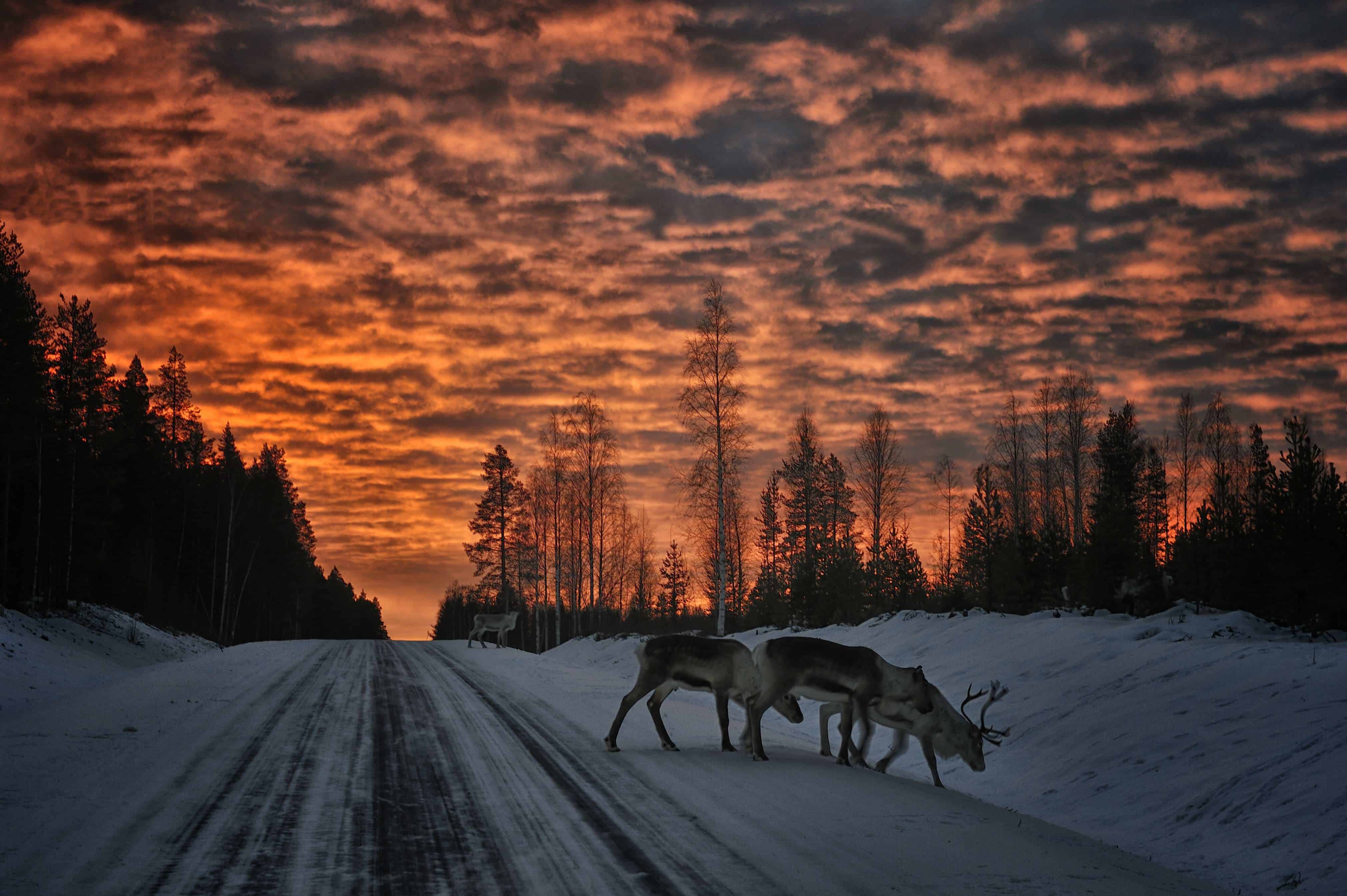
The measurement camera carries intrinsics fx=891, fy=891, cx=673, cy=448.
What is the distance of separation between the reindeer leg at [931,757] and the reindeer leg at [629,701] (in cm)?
357

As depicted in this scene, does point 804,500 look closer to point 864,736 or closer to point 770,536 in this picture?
point 770,536

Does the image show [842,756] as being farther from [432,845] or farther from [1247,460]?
[1247,460]

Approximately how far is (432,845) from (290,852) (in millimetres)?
1010

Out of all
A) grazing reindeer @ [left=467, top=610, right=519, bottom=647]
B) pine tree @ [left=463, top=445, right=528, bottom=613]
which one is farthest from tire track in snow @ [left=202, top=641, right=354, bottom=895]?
pine tree @ [left=463, top=445, right=528, bottom=613]

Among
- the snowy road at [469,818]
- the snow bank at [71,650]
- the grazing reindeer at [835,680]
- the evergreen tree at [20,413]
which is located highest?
the evergreen tree at [20,413]

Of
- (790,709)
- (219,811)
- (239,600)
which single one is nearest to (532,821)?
(219,811)

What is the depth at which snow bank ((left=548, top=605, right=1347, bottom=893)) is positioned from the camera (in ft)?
26.3

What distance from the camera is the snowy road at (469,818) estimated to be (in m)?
6.08

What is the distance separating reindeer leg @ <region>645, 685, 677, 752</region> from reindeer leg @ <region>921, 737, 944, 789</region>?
3.24 meters

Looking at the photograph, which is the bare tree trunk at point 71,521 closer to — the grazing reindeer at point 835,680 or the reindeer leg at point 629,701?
the reindeer leg at point 629,701

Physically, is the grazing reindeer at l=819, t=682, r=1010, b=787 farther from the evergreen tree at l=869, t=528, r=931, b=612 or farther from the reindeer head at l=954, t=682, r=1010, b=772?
the evergreen tree at l=869, t=528, r=931, b=612

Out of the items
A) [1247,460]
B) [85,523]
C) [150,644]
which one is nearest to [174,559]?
[85,523]

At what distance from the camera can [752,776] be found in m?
10.2

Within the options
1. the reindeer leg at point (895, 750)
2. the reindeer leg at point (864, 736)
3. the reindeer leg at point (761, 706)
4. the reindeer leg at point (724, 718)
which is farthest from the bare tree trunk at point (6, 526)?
the reindeer leg at point (895, 750)
